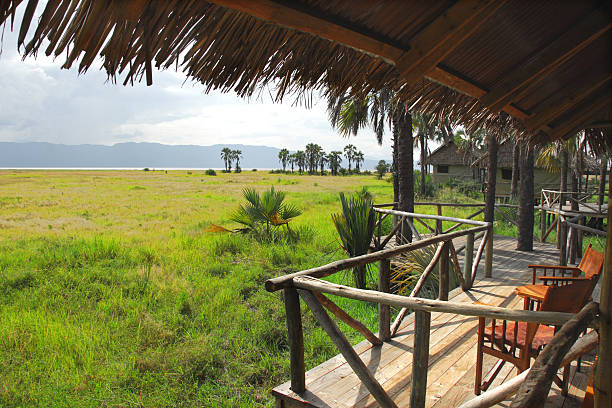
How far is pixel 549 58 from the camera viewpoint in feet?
7.25

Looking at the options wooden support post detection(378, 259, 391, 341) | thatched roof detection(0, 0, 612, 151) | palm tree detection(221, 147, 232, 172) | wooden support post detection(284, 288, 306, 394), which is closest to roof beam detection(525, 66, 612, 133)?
thatched roof detection(0, 0, 612, 151)

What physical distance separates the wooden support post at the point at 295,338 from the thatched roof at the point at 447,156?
32.8 metres

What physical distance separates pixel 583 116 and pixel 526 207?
20.6ft

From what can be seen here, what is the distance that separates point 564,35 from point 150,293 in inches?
273

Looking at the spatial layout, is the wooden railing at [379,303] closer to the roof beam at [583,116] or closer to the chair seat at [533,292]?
the chair seat at [533,292]

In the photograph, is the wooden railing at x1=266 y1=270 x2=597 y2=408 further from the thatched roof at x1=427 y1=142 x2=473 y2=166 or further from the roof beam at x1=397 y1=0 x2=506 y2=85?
the thatched roof at x1=427 y1=142 x2=473 y2=166

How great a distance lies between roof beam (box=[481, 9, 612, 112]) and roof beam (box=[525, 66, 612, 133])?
36cm

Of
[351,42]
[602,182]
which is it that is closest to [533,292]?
[351,42]

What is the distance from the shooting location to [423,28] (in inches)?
69.6

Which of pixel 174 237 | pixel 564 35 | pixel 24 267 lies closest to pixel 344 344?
pixel 564 35

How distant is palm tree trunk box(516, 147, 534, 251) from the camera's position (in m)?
8.41

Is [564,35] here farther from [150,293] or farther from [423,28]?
[150,293]

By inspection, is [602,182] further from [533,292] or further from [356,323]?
[356,323]

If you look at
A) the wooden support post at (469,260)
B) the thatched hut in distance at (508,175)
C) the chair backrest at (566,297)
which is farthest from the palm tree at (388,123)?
the thatched hut in distance at (508,175)
